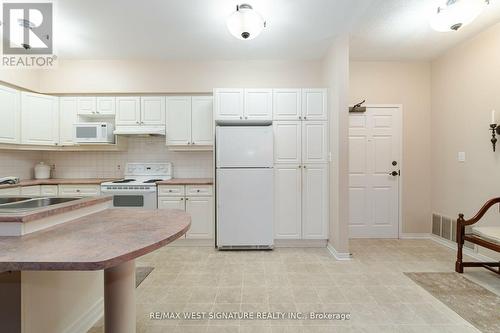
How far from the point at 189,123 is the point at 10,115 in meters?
2.29

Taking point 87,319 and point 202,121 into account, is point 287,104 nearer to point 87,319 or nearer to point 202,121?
point 202,121

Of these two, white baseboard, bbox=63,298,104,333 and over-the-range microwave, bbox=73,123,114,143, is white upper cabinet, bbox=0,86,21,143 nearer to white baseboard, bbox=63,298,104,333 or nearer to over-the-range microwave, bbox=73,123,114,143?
over-the-range microwave, bbox=73,123,114,143

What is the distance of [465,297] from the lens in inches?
87.5

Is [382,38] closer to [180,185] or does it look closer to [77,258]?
[180,185]

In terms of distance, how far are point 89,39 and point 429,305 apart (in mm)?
4639

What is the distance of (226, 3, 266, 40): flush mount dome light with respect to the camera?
238 cm

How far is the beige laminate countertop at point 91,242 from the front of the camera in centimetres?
88

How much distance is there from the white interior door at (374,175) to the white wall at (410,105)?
0.53 feet

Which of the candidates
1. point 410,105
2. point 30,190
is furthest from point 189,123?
point 410,105

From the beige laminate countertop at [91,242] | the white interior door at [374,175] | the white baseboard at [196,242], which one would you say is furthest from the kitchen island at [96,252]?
the white interior door at [374,175]

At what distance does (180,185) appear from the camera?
356cm

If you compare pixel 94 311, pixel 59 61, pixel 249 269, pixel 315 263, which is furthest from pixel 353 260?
pixel 59 61

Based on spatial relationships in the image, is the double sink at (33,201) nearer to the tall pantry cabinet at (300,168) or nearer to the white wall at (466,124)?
the tall pantry cabinet at (300,168)

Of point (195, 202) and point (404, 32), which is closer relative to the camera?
point (404, 32)
